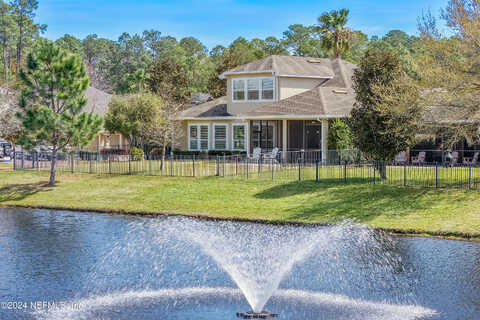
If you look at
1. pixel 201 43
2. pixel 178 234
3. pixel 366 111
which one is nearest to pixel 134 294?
pixel 178 234

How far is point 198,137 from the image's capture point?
1741 inches

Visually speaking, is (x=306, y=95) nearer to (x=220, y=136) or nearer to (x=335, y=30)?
(x=220, y=136)

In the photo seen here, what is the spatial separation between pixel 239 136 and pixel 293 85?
17.4 ft

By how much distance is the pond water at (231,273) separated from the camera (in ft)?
40.6

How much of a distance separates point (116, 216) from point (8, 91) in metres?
27.0

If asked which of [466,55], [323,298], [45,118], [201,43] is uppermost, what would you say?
[201,43]

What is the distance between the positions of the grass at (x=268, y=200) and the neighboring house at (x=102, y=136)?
711 inches

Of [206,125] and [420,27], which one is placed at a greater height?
[420,27]

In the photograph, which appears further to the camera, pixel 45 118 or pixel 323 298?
pixel 45 118

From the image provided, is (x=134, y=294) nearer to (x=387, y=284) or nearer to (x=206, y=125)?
(x=387, y=284)

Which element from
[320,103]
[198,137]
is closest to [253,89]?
[198,137]

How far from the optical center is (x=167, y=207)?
25047 mm

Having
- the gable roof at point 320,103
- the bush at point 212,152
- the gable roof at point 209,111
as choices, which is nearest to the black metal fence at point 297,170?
the bush at point 212,152

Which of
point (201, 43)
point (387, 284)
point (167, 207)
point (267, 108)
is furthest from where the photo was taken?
point (201, 43)
